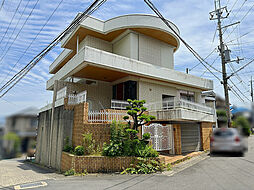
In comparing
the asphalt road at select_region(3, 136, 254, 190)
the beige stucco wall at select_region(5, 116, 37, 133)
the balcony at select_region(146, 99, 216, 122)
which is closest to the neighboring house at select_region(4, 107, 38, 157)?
the beige stucco wall at select_region(5, 116, 37, 133)

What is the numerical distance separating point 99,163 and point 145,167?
2042mm

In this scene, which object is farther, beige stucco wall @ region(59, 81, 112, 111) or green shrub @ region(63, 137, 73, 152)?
beige stucco wall @ region(59, 81, 112, 111)

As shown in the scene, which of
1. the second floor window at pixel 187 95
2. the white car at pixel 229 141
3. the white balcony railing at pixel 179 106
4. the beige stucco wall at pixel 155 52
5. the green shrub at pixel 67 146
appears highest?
the beige stucco wall at pixel 155 52

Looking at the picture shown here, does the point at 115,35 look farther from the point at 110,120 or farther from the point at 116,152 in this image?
the point at 116,152

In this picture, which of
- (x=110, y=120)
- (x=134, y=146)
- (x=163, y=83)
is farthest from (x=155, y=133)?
(x=163, y=83)

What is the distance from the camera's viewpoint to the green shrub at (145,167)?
6991 millimetres

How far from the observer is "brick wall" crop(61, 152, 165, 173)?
23.2 ft

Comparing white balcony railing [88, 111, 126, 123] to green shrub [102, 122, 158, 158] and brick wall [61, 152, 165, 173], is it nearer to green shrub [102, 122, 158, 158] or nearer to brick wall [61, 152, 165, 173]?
green shrub [102, 122, 158, 158]

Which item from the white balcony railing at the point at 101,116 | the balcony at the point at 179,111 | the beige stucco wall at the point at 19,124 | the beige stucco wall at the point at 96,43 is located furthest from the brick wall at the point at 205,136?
the beige stucco wall at the point at 19,124

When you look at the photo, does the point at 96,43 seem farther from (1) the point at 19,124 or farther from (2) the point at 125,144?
(1) the point at 19,124

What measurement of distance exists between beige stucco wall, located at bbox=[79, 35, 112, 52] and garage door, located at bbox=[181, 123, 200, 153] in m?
9.06

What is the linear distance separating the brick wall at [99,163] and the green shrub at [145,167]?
0.20 m

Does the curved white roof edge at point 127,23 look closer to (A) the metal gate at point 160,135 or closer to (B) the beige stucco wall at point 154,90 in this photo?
(B) the beige stucco wall at point 154,90

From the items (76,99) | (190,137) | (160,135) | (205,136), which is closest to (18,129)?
(76,99)
